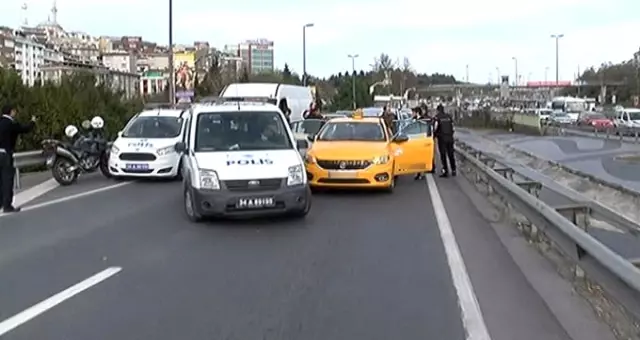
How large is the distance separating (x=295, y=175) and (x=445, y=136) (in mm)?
8653

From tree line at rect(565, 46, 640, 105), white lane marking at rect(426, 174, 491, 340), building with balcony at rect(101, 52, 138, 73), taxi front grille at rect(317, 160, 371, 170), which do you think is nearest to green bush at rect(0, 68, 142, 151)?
taxi front grille at rect(317, 160, 371, 170)

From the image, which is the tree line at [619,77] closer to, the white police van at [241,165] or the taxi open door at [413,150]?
the taxi open door at [413,150]

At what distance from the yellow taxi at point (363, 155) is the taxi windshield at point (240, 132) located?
288cm

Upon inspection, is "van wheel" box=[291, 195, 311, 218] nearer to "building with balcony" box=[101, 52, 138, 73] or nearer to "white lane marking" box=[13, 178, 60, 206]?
"white lane marking" box=[13, 178, 60, 206]

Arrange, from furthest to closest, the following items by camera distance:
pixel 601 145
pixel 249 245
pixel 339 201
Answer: pixel 601 145
pixel 339 201
pixel 249 245

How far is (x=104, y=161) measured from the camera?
19.6 m

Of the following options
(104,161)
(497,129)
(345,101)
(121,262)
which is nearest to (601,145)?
(497,129)

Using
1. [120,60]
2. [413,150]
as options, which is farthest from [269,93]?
[120,60]

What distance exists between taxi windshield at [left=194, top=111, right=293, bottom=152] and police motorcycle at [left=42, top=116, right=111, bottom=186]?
20.8 ft

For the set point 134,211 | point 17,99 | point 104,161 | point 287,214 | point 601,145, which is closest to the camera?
point 287,214

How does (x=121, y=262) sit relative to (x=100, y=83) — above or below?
below

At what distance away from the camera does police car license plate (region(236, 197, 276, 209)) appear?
11.4 m

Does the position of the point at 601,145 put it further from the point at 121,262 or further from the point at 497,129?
the point at 121,262

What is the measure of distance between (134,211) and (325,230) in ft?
12.4
